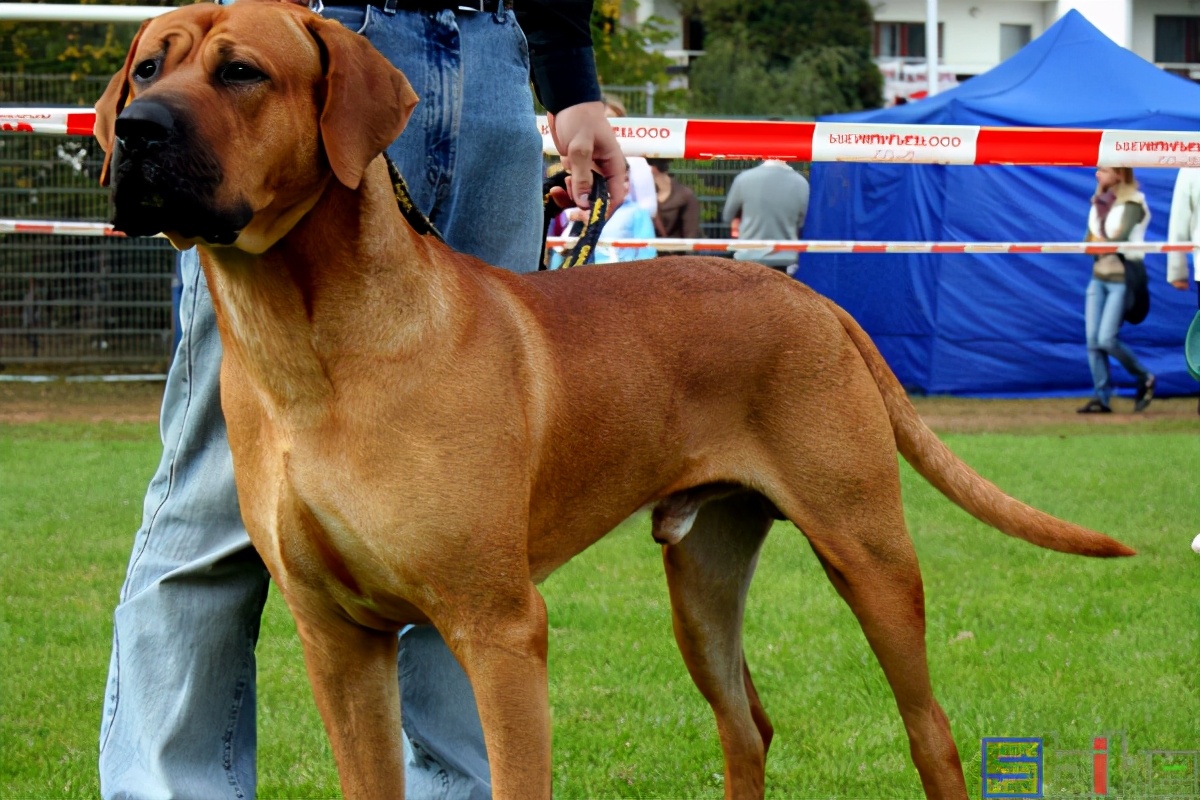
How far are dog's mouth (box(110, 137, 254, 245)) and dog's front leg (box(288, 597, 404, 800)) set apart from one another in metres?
0.82

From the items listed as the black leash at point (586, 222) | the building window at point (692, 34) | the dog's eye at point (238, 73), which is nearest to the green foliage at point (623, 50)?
the black leash at point (586, 222)

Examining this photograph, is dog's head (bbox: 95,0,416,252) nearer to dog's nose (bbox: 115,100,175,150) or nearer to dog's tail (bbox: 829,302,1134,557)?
dog's nose (bbox: 115,100,175,150)

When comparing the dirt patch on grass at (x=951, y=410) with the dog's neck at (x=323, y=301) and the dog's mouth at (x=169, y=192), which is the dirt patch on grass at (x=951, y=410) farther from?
the dog's mouth at (x=169, y=192)

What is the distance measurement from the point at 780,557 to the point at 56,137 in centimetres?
996

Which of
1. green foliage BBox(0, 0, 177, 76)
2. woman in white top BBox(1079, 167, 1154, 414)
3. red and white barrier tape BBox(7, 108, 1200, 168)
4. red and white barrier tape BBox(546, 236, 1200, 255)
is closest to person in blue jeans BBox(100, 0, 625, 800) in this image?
red and white barrier tape BBox(7, 108, 1200, 168)

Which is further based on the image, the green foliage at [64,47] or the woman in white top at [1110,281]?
the green foliage at [64,47]

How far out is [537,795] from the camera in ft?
7.95

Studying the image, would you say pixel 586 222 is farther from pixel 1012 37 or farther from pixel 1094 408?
pixel 1012 37

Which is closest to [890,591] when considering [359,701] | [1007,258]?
[359,701]

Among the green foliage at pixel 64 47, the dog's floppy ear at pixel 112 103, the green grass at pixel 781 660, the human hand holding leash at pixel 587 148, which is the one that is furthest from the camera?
the green foliage at pixel 64 47

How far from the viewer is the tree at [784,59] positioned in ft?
118

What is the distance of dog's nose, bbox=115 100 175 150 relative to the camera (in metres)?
2.04

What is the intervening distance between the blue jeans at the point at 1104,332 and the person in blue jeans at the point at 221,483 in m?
10.8

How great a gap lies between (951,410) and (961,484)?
407 inches
